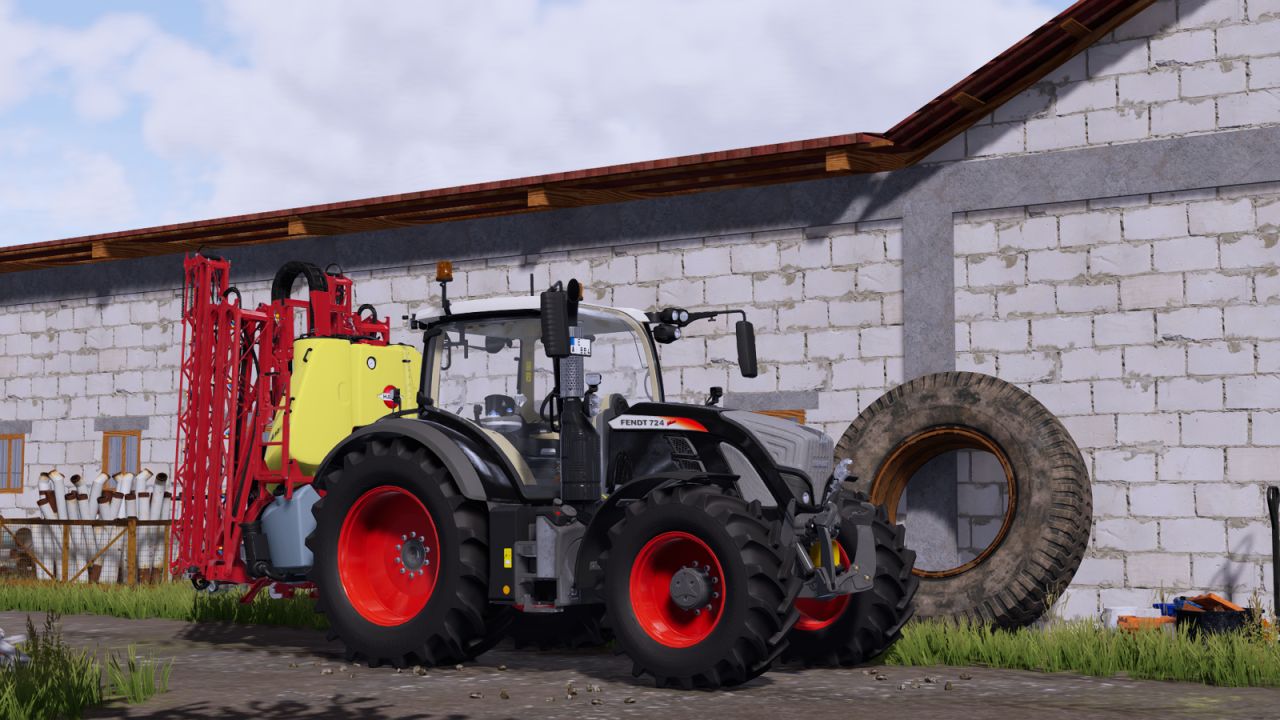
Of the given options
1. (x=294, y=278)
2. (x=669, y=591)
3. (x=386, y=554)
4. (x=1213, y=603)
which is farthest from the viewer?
(x=294, y=278)

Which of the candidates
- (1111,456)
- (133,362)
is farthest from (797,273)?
(133,362)

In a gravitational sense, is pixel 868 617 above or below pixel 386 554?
below

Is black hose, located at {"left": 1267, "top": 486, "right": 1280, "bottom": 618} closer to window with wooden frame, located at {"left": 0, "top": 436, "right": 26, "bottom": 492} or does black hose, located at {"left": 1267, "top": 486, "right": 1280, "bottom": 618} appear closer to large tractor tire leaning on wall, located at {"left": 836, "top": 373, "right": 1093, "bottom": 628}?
large tractor tire leaning on wall, located at {"left": 836, "top": 373, "right": 1093, "bottom": 628}

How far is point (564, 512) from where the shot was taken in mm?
8227

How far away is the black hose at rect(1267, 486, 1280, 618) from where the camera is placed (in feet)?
31.5

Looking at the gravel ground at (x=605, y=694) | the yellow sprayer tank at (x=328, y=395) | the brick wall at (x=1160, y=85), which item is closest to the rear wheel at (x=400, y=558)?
the gravel ground at (x=605, y=694)

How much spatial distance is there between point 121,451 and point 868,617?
402 inches

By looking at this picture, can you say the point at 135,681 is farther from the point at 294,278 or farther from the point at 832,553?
the point at 294,278

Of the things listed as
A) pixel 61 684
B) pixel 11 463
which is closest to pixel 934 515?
pixel 61 684

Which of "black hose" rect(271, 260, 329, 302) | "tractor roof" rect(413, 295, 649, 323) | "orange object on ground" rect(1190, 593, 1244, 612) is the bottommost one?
"orange object on ground" rect(1190, 593, 1244, 612)

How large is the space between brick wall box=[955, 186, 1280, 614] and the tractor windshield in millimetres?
3676

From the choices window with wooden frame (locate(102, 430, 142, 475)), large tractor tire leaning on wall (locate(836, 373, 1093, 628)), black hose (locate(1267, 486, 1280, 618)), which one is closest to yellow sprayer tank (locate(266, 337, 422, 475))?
large tractor tire leaning on wall (locate(836, 373, 1093, 628))

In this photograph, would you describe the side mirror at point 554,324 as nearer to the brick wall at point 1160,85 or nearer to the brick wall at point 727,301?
the brick wall at point 727,301

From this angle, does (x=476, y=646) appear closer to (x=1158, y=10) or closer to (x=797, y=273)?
(x=797, y=273)
